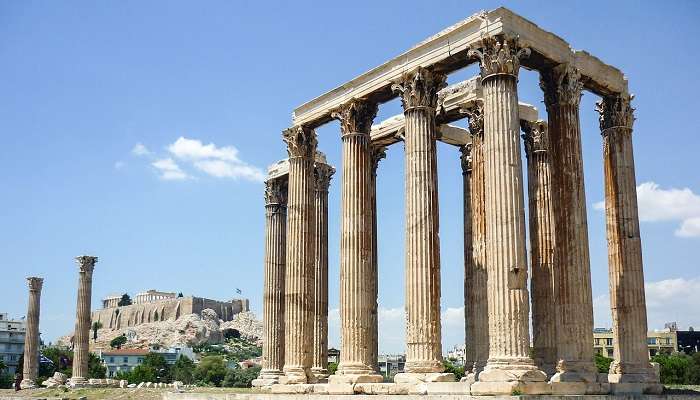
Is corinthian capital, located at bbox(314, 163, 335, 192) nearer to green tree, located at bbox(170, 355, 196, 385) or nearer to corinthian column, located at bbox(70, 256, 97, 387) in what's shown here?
corinthian column, located at bbox(70, 256, 97, 387)

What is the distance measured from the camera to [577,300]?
2900 cm

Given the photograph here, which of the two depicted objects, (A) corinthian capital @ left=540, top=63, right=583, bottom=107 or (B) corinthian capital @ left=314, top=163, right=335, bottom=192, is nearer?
(A) corinthian capital @ left=540, top=63, right=583, bottom=107

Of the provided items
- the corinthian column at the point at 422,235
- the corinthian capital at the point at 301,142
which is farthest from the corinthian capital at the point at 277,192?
the corinthian column at the point at 422,235

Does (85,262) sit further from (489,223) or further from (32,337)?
(489,223)

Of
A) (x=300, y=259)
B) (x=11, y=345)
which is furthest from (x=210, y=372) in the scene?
(x=300, y=259)

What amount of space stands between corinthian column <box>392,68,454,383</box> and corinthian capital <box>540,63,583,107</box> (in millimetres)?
4512

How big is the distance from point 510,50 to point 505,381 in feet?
39.0

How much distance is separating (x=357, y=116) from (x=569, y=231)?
1127 centimetres

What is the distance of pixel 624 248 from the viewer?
3212cm

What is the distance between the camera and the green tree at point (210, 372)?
391ft

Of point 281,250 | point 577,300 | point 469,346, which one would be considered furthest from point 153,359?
point 577,300

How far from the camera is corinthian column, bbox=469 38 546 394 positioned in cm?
2548

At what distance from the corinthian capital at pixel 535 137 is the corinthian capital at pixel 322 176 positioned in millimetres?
12465

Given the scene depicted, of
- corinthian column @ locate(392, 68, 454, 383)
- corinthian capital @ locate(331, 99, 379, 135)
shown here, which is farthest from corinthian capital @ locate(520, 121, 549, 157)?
corinthian capital @ locate(331, 99, 379, 135)
